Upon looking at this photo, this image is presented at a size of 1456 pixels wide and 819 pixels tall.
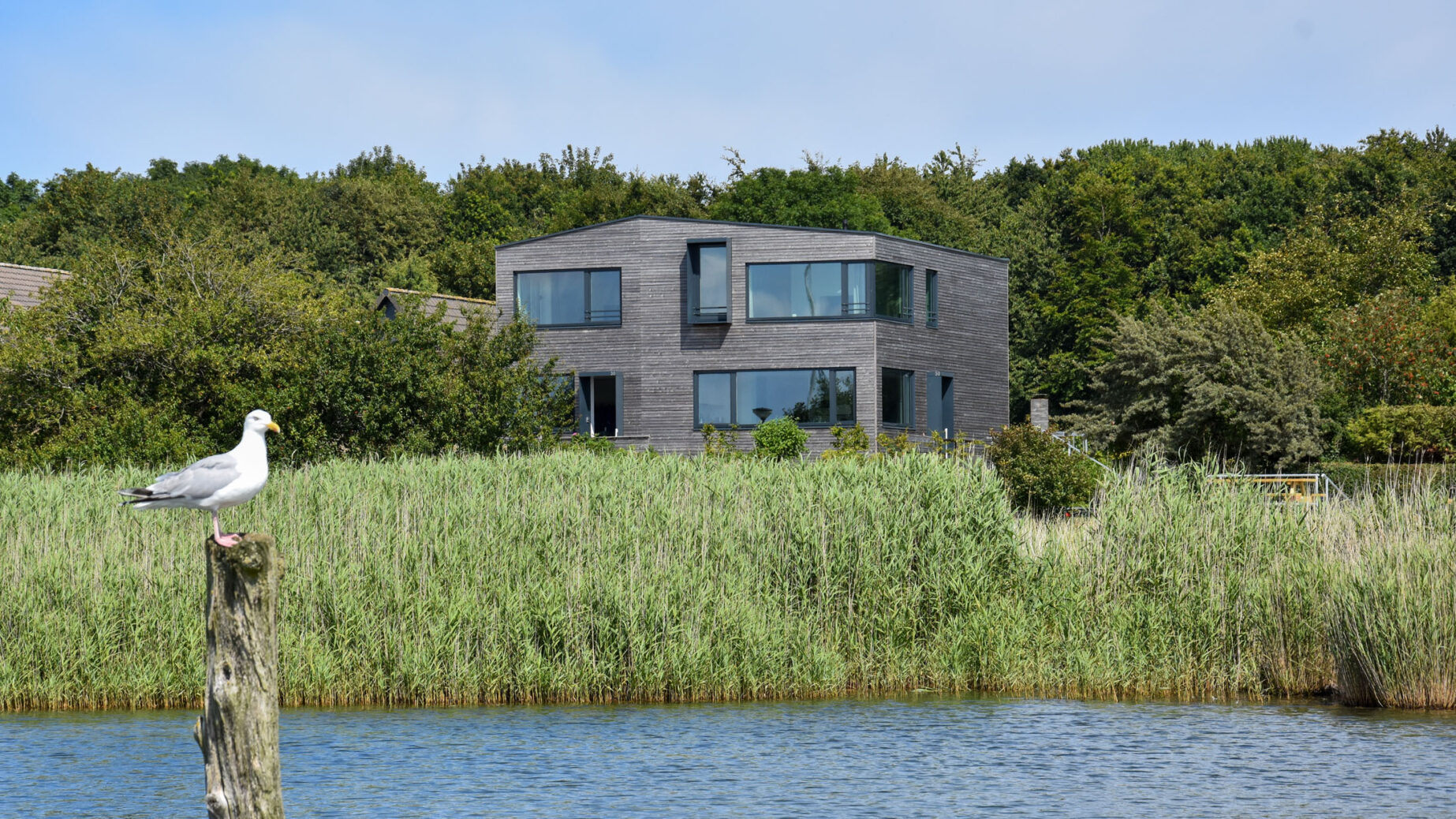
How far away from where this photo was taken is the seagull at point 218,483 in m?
8.85

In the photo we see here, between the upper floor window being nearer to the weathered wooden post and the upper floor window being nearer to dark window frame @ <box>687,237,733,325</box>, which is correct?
dark window frame @ <box>687,237,733,325</box>

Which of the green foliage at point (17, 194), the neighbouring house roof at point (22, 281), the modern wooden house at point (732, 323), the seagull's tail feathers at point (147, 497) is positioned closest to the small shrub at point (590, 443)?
the modern wooden house at point (732, 323)

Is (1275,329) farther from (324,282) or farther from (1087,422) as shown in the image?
(324,282)

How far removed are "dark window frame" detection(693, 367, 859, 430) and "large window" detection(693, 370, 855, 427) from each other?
2cm

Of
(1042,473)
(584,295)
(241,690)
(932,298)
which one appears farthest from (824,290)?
(241,690)

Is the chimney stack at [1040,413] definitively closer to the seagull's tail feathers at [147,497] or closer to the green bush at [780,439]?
the green bush at [780,439]

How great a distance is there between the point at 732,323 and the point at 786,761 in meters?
27.5

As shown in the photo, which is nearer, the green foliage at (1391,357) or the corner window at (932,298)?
the green foliage at (1391,357)

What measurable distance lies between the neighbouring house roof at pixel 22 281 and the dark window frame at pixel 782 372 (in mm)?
16018

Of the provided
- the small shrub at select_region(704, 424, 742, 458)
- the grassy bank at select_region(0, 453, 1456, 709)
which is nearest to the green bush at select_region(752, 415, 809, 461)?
the small shrub at select_region(704, 424, 742, 458)

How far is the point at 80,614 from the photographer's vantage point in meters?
15.8

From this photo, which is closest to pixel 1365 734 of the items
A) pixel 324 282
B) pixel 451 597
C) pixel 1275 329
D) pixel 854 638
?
pixel 854 638

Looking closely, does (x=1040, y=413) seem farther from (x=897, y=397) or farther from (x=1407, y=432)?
(x=1407, y=432)

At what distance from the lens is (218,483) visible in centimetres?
904
